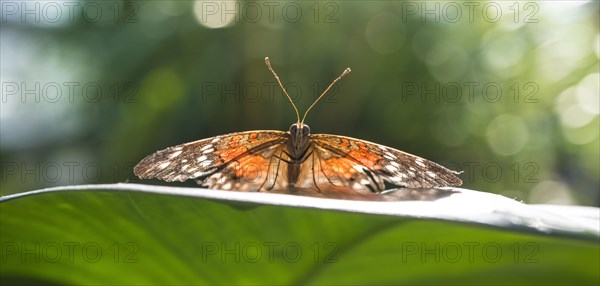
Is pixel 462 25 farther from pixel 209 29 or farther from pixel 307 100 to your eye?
pixel 209 29

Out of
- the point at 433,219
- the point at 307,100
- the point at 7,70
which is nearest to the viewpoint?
the point at 433,219

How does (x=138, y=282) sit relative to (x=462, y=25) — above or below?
below

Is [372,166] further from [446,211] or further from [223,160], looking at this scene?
[446,211]

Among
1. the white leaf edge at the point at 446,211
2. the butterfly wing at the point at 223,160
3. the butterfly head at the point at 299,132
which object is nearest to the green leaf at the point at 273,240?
the white leaf edge at the point at 446,211

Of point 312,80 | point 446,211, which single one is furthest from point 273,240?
point 312,80

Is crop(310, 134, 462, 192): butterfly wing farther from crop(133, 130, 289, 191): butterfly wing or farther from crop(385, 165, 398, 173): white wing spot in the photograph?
crop(133, 130, 289, 191): butterfly wing

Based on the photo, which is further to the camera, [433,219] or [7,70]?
[7,70]

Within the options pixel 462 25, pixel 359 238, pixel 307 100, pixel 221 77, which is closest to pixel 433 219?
pixel 359 238

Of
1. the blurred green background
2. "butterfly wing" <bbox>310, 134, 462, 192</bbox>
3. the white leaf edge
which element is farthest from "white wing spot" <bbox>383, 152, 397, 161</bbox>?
the blurred green background
